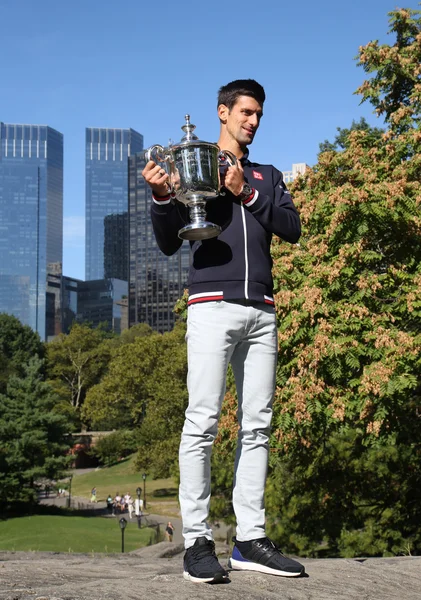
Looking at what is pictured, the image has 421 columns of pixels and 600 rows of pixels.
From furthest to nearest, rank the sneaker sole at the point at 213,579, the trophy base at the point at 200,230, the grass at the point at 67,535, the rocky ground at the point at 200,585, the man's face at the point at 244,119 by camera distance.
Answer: the grass at the point at 67,535
the man's face at the point at 244,119
the trophy base at the point at 200,230
the sneaker sole at the point at 213,579
the rocky ground at the point at 200,585

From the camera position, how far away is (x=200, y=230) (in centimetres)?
398

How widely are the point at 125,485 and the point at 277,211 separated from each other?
206 feet

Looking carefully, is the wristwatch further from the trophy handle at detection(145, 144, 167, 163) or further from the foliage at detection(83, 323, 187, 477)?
the foliage at detection(83, 323, 187, 477)

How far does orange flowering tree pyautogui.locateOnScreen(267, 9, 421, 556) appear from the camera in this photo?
12109 millimetres

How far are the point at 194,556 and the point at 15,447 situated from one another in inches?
1793

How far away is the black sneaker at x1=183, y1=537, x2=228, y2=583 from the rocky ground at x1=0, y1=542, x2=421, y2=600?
50 mm

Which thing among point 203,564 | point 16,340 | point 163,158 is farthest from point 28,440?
point 203,564

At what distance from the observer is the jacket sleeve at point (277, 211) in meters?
4.29

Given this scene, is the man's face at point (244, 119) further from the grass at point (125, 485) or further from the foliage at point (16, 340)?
the foliage at point (16, 340)

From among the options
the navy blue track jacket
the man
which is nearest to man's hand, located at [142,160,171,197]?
the man

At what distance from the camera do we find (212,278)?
4242mm

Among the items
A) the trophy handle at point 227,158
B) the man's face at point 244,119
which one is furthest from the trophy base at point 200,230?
the man's face at point 244,119

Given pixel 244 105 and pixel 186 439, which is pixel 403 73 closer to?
pixel 244 105

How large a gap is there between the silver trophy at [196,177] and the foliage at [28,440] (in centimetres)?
4460
